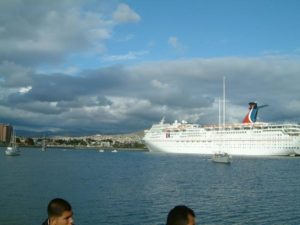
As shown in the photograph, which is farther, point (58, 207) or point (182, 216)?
point (58, 207)

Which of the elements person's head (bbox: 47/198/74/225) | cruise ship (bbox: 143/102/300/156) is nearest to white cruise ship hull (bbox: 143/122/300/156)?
cruise ship (bbox: 143/102/300/156)

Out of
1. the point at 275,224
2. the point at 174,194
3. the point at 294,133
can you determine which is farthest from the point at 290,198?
the point at 294,133

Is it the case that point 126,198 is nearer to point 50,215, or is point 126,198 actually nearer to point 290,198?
point 290,198

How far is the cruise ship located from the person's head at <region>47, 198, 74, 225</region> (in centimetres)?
11587

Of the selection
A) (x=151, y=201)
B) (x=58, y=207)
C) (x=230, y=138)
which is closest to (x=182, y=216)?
(x=58, y=207)

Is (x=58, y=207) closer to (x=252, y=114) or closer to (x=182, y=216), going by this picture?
(x=182, y=216)

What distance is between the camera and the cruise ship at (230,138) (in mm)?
116188

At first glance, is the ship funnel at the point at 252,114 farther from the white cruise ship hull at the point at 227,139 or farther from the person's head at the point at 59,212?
the person's head at the point at 59,212

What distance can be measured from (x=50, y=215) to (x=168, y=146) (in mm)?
137725

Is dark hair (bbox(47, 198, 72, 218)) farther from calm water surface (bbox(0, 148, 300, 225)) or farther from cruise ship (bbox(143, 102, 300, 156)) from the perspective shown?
cruise ship (bbox(143, 102, 300, 156))

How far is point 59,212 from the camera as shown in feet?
13.8

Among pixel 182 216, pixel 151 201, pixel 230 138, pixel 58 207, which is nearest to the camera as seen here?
pixel 182 216

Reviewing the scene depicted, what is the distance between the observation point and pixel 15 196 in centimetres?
3228

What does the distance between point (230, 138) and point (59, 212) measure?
124 metres
